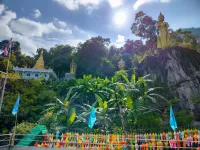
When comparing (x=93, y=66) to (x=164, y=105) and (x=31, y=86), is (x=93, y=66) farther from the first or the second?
(x=164, y=105)

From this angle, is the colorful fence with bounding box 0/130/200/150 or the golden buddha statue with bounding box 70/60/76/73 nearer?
the colorful fence with bounding box 0/130/200/150

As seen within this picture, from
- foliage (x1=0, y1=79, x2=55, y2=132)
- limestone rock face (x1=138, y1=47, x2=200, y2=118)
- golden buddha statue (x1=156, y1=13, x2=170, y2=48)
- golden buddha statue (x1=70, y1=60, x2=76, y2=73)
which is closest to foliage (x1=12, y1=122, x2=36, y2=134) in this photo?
foliage (x1=0, y1=79, x2=55, y2=132)

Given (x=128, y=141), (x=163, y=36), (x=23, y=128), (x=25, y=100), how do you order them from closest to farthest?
(x=128, y=141) < (x=23, y=128) < (x=25, y=100) < (x=163, y=36)

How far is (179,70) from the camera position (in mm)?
19031

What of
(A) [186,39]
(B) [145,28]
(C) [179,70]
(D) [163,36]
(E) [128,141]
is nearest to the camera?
(E) [128,141]

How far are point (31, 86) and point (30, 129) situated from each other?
9.87m

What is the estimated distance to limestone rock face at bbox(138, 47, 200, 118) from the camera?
700 inches

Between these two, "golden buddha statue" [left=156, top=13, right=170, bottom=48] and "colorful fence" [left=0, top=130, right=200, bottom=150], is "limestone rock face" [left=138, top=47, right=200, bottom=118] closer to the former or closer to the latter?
"golden buddha statue" [left=156, top=13, right=170, bottom=48]

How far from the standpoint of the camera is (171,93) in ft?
60.2

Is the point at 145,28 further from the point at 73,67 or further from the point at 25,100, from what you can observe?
the point at 25,100

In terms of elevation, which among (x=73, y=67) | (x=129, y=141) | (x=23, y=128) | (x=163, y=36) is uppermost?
(x=163, y=36)

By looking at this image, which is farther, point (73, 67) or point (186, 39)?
point (73, 67)

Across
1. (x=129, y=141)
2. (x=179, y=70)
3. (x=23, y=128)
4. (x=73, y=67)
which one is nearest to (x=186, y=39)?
(x=179, y=70)

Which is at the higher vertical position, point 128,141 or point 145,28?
point 145,28
